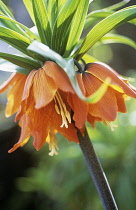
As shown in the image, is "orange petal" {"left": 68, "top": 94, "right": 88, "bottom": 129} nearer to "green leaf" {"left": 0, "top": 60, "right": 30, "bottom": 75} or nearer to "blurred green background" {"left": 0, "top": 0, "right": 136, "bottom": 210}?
"green leaf" {"left": 0, "top": 60, "right": 30, "bottom": 75}

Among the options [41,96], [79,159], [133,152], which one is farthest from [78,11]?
[79,159]

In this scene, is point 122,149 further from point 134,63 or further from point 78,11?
point 78,11

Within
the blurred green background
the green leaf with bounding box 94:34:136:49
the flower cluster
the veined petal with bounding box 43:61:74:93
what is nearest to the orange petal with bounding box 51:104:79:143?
the flower cluster

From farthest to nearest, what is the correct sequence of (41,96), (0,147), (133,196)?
(0,147) → (133,196) → (41,96)

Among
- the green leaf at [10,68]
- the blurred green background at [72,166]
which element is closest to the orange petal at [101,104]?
the green leaf at [10,68]

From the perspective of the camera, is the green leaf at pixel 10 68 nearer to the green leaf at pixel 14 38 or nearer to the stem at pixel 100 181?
the green leaf at pixel 14 38
